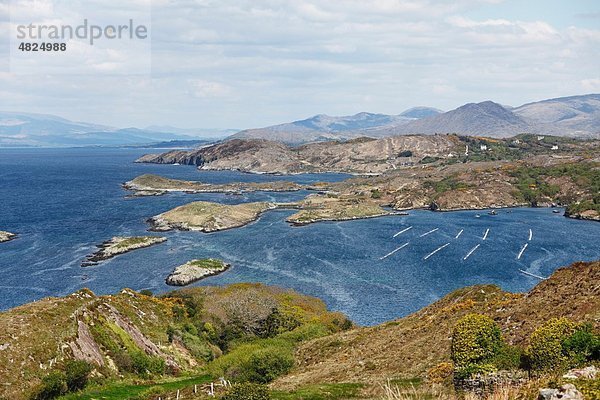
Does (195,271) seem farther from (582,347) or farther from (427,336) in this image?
(582,347)

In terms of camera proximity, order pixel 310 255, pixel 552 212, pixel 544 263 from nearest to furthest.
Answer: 1. pixel 544 263
2. pixel 310 255
3. pixel 552 212

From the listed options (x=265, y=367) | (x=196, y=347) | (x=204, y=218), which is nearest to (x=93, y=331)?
(x=196, y=347)

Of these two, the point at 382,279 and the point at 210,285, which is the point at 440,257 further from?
the point at 210,285

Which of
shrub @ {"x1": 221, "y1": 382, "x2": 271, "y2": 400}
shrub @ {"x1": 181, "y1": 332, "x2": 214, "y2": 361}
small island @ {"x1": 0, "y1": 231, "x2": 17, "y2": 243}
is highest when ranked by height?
shrub @ {"x1": 221, "y1": 382, "x2": 271, "y2": 400}

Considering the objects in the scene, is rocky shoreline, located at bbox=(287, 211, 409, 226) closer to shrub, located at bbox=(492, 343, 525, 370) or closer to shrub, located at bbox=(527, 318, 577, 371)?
shrub, located at bbox=(492, 343, 525, 370)

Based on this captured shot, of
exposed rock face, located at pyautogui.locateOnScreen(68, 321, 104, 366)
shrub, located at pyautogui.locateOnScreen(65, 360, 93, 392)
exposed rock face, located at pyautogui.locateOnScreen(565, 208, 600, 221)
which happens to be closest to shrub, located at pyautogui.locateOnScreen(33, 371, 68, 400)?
shrub, located at pyautogui.locateOnScreen(65, 360, 93, 392)

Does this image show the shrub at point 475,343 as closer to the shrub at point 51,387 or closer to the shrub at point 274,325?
the shrub at point 51,387

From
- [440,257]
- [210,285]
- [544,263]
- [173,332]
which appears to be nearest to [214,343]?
[173,332]
